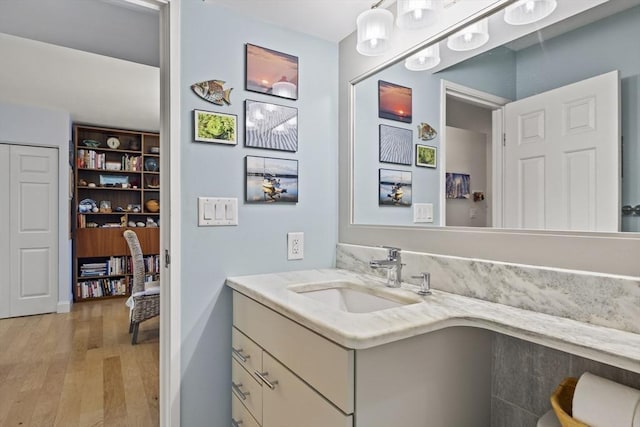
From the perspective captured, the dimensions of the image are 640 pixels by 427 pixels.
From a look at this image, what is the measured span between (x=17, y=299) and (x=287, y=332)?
4.21 metres

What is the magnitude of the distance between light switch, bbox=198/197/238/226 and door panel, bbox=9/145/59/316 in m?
3.46

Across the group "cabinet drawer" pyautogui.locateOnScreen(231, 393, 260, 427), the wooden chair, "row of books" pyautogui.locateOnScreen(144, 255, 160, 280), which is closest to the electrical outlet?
"cabinet drawer" pyautogui.locateOnScreen(231, 393, 260, 427)

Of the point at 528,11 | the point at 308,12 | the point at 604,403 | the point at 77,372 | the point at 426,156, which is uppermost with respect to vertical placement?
the point at 308,12

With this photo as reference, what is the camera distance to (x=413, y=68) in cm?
155

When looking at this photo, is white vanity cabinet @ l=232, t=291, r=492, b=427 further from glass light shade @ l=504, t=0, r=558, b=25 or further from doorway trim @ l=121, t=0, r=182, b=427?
glass light shade @ l=504, t=0, r=558, b=25

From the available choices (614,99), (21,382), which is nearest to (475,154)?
(614,99)

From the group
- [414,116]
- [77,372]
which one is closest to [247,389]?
[414,116]

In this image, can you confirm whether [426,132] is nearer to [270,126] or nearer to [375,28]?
[375,28]

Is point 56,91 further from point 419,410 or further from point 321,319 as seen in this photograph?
point 419,410

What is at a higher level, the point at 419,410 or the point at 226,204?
the point at 226,204

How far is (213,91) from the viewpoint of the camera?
158 cm

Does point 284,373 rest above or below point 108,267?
above

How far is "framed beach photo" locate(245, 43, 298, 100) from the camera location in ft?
5.48

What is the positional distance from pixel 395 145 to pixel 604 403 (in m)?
1.21
